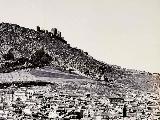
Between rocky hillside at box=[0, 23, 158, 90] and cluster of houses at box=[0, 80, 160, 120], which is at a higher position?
rocky hillside at box=[0, 23, 158, 90]

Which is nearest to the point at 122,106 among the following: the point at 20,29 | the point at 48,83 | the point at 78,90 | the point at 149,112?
the point at 149,112

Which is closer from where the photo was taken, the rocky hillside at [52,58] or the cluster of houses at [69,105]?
the cluster of houses at [69,105]

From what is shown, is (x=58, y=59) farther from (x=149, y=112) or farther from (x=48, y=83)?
(x=149, y=112)

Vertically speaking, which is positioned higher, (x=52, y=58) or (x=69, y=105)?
(x=52, y=58)

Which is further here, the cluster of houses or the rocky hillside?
the rocky hillside

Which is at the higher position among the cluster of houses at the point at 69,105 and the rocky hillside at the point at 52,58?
the rocky hillside at the point at 52,58

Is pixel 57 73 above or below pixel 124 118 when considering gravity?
above

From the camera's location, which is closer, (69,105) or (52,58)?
(69,105)

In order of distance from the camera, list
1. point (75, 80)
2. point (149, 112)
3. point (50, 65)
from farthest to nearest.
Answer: point (50, 65) < point (75, 80) < point (149, 112)
